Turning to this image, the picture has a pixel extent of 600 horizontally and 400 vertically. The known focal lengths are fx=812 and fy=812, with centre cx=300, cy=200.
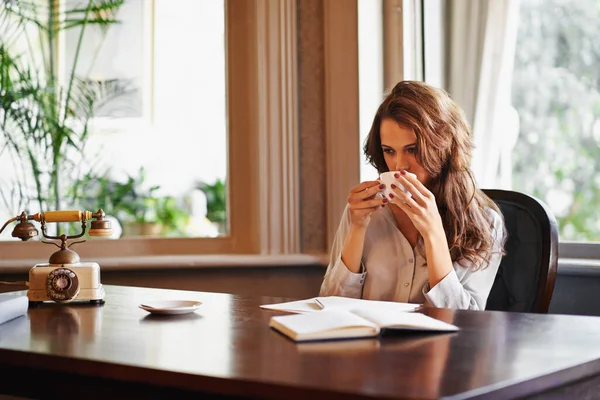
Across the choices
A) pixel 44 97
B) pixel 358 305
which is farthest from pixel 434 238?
pixel 44 97

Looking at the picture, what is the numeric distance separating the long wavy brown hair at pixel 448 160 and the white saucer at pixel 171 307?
0.76 m

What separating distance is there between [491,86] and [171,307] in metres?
1.65

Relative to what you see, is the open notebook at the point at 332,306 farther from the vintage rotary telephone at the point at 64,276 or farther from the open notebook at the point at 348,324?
the vintage rotary telephone at the point at 64,276

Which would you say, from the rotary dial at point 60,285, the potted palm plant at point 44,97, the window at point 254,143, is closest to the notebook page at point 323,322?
the rotary dial at point 60,285

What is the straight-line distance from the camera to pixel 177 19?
318 cm

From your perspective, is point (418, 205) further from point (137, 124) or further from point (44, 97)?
point (44, 97)

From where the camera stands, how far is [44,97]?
3.14 m

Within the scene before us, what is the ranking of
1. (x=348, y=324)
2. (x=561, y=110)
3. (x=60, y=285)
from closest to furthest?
(x=348, y=324)
(x=60, y=285)
(x=561, y=110)

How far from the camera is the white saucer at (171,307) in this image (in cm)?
179

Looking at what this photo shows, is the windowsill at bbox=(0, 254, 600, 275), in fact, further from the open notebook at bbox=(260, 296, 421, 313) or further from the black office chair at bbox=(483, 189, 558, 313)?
the open notebook at bbox=(260, 296, 421, 313)

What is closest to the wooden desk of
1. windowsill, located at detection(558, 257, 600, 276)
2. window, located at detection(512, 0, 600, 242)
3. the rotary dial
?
the rotary dial

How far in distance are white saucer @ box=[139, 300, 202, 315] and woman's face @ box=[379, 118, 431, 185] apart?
2.45ft

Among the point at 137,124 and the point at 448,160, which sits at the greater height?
the point at 137,124

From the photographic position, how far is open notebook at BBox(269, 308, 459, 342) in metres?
1.43
